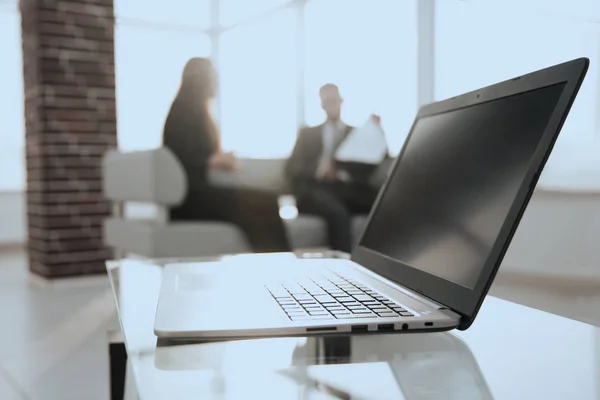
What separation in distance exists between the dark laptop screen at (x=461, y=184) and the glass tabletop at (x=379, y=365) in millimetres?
90

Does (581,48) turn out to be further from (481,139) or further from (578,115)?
(481,139)

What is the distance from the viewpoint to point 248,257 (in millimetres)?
1367

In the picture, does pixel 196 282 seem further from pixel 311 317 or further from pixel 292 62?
pixel 292 62

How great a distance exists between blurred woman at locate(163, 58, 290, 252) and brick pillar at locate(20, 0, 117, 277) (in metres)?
1.13

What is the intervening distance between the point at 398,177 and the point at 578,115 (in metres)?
0.55

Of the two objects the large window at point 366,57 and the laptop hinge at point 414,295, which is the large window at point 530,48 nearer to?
the laptop hinge at point 414,295

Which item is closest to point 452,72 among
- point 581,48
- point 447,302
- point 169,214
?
point 581,48

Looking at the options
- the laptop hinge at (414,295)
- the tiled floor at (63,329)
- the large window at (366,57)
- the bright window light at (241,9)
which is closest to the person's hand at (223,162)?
the large window at (366,57)

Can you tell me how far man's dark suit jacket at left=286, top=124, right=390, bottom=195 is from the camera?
2975 millimetres

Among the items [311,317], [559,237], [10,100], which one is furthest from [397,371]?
[10,100]

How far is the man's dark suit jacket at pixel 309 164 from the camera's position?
117 inches

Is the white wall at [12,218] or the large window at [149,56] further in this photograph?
the large window at [149,56]

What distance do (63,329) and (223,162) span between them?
0.97 m

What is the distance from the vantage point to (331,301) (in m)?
0.74
